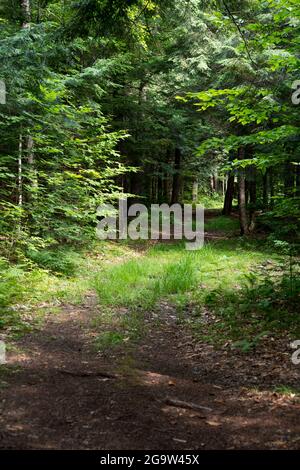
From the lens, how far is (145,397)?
4.53 m

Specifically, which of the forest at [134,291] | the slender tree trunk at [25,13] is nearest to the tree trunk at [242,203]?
the forest at [134,291]

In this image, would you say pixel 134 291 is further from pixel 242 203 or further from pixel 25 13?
pixel 242 203

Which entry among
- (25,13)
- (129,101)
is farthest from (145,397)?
(129,101)

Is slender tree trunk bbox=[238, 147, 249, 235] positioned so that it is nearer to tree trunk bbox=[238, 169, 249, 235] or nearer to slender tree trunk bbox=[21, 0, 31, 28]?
tree trunk bbox=[238, 169, 249, 235]

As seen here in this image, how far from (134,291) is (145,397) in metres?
5.17

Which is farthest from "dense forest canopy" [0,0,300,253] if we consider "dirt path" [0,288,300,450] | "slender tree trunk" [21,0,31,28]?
"dirt path" [0,288,300,450]

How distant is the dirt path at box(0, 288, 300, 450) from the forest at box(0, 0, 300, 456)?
22 millimetres

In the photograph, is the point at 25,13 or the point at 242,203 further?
the point at 242,203

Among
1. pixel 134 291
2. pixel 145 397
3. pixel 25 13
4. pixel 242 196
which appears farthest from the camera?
pixel 242 196

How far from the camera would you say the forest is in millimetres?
4020

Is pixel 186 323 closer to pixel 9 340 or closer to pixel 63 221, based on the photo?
pixel 9 340

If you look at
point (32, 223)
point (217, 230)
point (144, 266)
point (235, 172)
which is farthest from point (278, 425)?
point (217, 230)
